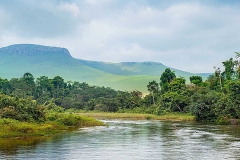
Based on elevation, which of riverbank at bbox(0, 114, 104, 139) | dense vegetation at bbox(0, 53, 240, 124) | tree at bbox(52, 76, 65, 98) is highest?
tree at bbox(52, 76, 65, 98)

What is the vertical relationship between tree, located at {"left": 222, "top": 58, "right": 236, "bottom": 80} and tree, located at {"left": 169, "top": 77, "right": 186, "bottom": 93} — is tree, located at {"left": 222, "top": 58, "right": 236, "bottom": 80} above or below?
above

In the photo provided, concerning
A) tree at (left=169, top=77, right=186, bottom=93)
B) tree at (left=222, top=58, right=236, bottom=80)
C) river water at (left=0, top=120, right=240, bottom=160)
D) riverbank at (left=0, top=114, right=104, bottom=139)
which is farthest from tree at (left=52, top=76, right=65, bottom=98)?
river water at (left=0, top=120, right=240, bottom=160)

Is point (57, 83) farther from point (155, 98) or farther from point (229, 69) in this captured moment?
point (229, 69)

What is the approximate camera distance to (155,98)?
92000 mm

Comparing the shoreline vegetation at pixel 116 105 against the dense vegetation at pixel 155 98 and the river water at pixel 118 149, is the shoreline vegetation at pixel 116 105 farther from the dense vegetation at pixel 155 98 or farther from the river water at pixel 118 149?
the river water at pixel 118 149

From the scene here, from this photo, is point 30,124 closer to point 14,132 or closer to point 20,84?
point 14,132

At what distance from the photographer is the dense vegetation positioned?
38203 mm

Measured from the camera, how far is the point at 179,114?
69250mm

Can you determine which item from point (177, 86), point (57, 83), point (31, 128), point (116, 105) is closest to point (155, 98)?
point (116, 105)

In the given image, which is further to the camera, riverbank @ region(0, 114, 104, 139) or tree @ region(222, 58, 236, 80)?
tree @ region(222, 58, 236, 80)

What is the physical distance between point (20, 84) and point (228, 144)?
91537 mm

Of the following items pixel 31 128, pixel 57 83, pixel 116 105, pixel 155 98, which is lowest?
pixel 31 128

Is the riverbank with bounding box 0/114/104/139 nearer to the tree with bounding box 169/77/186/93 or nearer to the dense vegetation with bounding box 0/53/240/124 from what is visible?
the dense vegetation with bounding box 0/53/240/124

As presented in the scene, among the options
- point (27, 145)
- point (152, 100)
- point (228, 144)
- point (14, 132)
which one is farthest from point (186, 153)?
point (152, 100)
